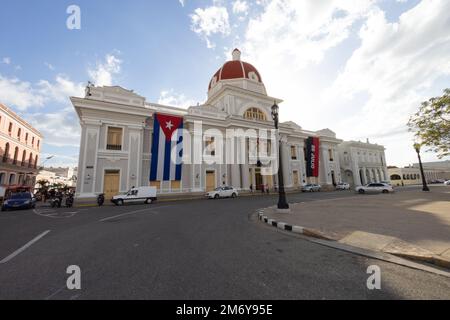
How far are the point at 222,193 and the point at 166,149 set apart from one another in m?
8.01

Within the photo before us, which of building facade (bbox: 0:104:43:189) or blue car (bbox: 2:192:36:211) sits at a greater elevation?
building facade (bbox: 0:104:43:189)

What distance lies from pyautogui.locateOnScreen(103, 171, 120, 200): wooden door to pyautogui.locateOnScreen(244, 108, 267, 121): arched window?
1891 cm

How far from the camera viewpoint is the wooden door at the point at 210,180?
23156mm

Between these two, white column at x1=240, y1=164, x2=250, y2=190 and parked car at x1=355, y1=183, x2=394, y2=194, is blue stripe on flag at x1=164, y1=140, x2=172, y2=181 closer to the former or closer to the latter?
white column at x1=240, y1=164, x2=250, y2=190

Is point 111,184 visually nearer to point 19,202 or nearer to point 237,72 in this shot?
point 19,202

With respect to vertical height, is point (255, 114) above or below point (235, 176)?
above

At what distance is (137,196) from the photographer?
1631 cm

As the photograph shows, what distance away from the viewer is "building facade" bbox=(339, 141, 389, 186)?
4056 cm

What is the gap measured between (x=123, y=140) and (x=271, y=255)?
1923cm

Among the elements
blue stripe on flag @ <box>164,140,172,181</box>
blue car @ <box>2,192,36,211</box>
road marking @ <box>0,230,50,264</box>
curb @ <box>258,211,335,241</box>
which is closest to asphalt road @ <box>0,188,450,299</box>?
road marking @ <box>0,230,50,264</box>

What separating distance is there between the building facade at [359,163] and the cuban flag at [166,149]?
3768 centimetres

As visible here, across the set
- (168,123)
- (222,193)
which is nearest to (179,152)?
(168,123)

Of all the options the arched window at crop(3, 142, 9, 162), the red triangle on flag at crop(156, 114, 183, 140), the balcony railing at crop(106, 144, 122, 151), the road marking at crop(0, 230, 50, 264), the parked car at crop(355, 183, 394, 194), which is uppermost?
the red triangle on flag at crop(156, 114, 183, 140)

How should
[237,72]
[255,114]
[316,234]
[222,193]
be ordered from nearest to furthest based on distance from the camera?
[316,234]
[222,193]
[255,114]
[237,72]
